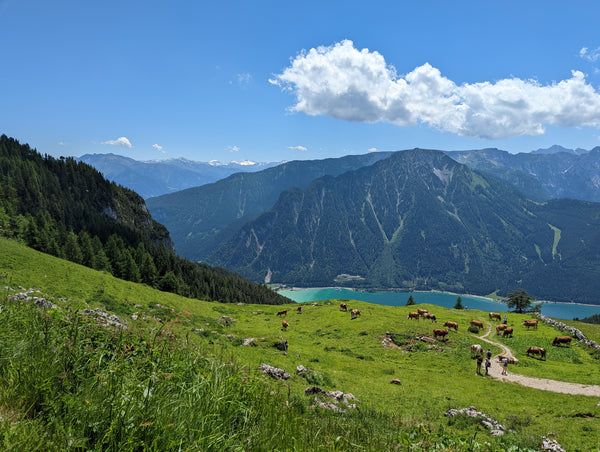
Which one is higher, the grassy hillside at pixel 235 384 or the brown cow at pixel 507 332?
the grassy hillside at pixel 235 384

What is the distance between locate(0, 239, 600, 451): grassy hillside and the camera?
3809 mm

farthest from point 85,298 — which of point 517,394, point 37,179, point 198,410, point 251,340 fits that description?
point 37,179

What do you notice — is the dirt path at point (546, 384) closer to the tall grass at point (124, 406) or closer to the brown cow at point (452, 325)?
the brown cow at point (452, 325)

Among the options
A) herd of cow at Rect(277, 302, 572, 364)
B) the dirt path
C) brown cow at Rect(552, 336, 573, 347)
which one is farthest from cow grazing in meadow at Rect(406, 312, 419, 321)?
brown cow at Rect(552, 336, 573, 347)

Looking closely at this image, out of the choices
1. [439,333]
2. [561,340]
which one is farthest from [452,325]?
[561,340]

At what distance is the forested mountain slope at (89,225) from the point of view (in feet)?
197

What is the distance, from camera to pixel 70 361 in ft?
16.3

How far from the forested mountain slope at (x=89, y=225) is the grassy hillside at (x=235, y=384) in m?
22.4

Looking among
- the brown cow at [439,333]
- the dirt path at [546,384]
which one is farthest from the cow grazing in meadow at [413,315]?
the dirt path at [546,384]

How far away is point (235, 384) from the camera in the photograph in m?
5.54

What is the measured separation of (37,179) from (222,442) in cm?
13301

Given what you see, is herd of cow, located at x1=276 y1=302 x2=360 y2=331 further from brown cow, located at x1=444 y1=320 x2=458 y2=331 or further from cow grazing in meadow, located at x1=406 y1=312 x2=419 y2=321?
brown cow, located at x1=444 y1=320 x2=458 y2=331

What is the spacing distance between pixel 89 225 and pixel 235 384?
394ft

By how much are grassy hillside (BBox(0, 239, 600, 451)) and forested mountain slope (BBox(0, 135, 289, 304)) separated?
2243 cm
